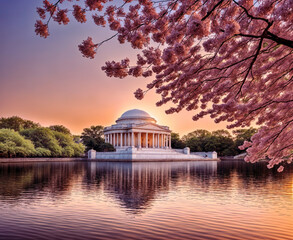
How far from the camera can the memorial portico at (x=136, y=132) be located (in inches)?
4235

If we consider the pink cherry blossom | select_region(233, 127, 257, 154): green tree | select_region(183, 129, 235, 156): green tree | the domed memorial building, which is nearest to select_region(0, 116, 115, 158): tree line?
the domed memorial building

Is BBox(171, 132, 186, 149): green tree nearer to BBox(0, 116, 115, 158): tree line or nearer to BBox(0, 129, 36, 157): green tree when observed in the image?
Result: BBox(0, 116, 115, 158): tree line

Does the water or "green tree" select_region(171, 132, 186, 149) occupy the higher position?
"green tree" select_region(171, 132, 186, 149)

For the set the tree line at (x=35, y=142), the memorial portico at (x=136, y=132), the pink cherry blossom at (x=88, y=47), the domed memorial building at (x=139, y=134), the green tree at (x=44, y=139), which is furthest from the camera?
the memorial portico at (x=136, y=132)

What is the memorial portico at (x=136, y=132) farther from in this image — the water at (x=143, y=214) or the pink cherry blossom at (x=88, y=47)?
the pink cherry blossom at (x=88, y=47)

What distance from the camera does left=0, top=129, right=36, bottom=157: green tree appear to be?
65.7 meters

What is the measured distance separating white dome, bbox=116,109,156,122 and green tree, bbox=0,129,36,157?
5083cm

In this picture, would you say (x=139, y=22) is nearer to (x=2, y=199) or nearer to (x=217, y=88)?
(x=217, y=88)

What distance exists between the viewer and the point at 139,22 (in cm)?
830

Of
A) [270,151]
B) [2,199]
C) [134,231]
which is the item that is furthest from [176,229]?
[2,199]

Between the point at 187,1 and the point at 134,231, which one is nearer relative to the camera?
the point at 187,1

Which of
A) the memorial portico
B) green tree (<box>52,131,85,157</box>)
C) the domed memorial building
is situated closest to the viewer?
green tree (<box>52,131,85,157</box>)

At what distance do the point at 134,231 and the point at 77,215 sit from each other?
3.12 m

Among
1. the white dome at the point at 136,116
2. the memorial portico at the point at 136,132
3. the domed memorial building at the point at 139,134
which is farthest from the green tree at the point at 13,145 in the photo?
the white dome at the point at 136,116
